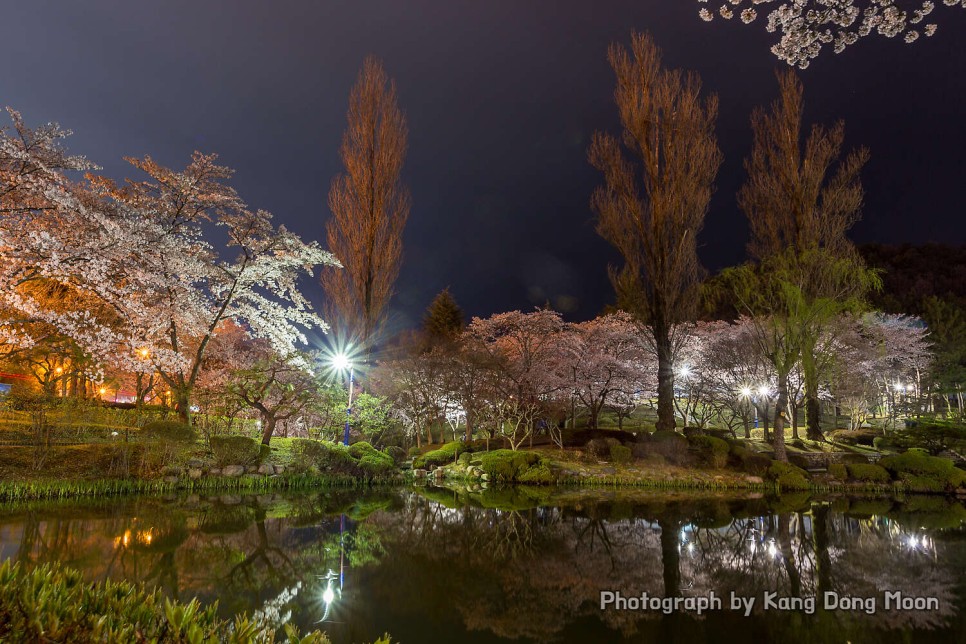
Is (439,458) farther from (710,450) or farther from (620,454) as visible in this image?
(710,450)

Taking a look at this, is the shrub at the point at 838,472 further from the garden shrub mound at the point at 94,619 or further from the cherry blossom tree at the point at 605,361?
the garden shrub mound at the point at 94,619

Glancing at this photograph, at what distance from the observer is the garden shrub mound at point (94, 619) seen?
2260 mm

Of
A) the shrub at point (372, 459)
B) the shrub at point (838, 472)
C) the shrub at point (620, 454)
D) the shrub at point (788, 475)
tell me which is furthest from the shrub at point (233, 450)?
the shrub at point (838, 472)

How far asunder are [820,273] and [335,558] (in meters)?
21.2

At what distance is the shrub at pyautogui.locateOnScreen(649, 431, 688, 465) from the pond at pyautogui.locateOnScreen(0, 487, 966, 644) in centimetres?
641

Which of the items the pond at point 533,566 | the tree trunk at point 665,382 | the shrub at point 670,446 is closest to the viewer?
the pond at point 533,566

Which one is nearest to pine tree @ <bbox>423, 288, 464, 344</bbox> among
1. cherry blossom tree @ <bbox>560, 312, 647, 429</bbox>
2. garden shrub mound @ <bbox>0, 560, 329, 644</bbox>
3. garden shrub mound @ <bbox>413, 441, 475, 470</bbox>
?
cherry blossom tree @ <bbox>560, 312, 647, 429</bbox>

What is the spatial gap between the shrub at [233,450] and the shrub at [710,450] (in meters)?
15.5

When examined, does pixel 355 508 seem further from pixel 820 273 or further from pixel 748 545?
pixel 820 273

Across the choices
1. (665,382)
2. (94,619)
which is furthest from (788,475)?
(94,619)

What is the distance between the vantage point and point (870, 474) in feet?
52.1

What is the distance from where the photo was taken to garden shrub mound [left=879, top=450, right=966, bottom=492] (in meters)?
15.3

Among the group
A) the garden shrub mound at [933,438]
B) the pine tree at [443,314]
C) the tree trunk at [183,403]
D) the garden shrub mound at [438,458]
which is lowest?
the garden shrub mound at [438,458]

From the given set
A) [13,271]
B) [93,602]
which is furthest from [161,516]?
[93,602]
